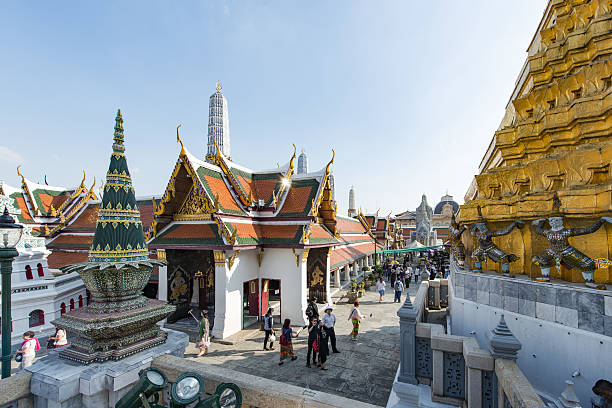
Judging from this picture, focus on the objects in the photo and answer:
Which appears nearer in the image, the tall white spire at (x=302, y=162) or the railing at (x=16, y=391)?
the railing at (x=16, y=391)

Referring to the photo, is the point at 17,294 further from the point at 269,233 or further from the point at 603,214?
the point at 603,214

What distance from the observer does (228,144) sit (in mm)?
47156

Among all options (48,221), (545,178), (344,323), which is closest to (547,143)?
(545,178)

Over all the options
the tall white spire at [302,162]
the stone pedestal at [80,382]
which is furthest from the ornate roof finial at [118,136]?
the tall white spire at [302,162]

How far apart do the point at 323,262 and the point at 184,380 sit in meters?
13.4

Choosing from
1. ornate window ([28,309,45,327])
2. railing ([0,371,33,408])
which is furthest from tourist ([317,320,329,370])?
ornate window ([28,309,45,327])

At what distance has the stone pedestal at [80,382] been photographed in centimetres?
268

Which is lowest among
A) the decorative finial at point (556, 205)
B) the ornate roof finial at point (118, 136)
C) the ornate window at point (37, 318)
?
the ornate window at point (37, 318)

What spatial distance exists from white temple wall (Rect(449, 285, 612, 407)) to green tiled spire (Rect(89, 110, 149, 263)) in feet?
16.9

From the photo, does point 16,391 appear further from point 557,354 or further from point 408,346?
point 557,354

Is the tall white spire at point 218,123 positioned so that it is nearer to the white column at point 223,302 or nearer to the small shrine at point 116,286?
the white column at point 223,302

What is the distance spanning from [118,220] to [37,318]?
13731 millimetres

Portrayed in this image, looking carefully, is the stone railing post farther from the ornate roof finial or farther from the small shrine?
the ornate roof finial

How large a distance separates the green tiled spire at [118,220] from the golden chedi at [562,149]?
641cm
